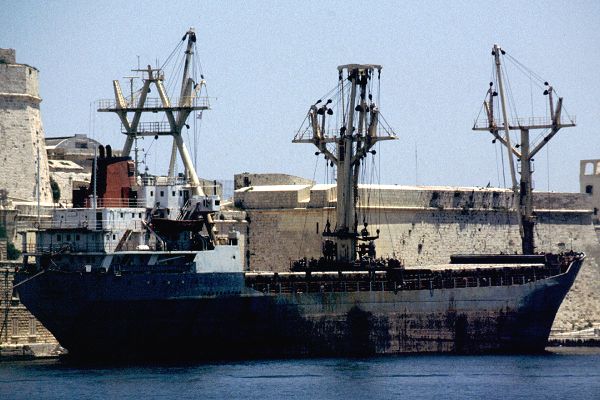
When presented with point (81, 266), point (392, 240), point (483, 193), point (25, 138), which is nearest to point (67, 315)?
point (81, 266)

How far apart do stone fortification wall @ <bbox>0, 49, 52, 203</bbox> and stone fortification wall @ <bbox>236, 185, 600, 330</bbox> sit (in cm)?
994

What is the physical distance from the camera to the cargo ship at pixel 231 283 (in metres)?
58.3

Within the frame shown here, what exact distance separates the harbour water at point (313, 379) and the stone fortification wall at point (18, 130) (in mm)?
12157

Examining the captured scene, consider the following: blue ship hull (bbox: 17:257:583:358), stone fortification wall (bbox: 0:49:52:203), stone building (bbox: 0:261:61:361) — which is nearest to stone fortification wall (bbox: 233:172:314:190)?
stone fortification wall (bbox: 0:49:52:203)

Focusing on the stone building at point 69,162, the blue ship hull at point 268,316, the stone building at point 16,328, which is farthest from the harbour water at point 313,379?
the stone building at point 69,162

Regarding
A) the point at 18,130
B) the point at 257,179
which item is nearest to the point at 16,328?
the point at 18,130

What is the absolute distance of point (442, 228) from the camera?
7762 cm

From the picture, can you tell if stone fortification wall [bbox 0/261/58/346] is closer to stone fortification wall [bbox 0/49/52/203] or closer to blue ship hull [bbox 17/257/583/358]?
blue ship hull [bbox 17/257/583/358]

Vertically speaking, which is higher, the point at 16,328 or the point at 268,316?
the point at 268,316

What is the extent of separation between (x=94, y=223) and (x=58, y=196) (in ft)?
63.0

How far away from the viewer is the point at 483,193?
78.8m

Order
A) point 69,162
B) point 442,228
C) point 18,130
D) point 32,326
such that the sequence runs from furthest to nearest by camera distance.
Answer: point 69,162
point 442,228
point 18,130
point 32,326

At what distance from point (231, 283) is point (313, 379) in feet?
22.1

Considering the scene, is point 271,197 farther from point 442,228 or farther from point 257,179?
point 442,228
